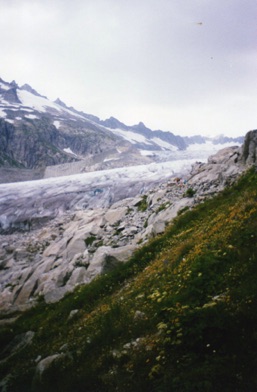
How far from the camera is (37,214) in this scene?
220 feet

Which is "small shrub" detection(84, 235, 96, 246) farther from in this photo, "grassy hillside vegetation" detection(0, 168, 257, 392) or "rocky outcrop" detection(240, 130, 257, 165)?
"rocky outcrop" detection(240, 130, 257, 165)

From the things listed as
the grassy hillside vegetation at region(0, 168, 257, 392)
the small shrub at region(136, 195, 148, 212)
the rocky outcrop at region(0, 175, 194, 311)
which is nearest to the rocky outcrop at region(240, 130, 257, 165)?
the rocky outcrop at region(0, 175, 194, 311)

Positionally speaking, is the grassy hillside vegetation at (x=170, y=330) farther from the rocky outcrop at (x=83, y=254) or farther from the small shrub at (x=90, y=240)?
the small shrub at (x=90, y=240)

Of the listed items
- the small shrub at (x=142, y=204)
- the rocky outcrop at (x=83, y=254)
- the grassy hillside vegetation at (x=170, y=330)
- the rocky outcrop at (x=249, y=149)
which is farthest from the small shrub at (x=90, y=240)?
the rocky outcrop at (x=249, y=149)

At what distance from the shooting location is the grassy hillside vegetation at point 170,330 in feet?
17.6

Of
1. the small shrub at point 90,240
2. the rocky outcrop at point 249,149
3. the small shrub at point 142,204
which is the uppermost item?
the rocky outcrop at point 249,149

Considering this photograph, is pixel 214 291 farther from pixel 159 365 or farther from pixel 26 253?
pixel 26 253

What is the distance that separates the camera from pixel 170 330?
6.48m

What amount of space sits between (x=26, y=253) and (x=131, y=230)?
14.6 metres

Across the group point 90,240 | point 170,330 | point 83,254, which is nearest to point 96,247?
point 83,254

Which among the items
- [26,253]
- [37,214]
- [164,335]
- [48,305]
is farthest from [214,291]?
[37,214]

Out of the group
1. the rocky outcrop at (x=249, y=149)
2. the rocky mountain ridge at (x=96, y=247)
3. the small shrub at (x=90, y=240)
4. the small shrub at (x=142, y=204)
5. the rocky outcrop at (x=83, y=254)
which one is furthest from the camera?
the small shrub at (x=142, y=204)

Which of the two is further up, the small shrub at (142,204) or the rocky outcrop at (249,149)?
the rocky outcrop at (249,149)

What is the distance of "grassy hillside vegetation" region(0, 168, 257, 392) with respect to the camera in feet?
17.6
